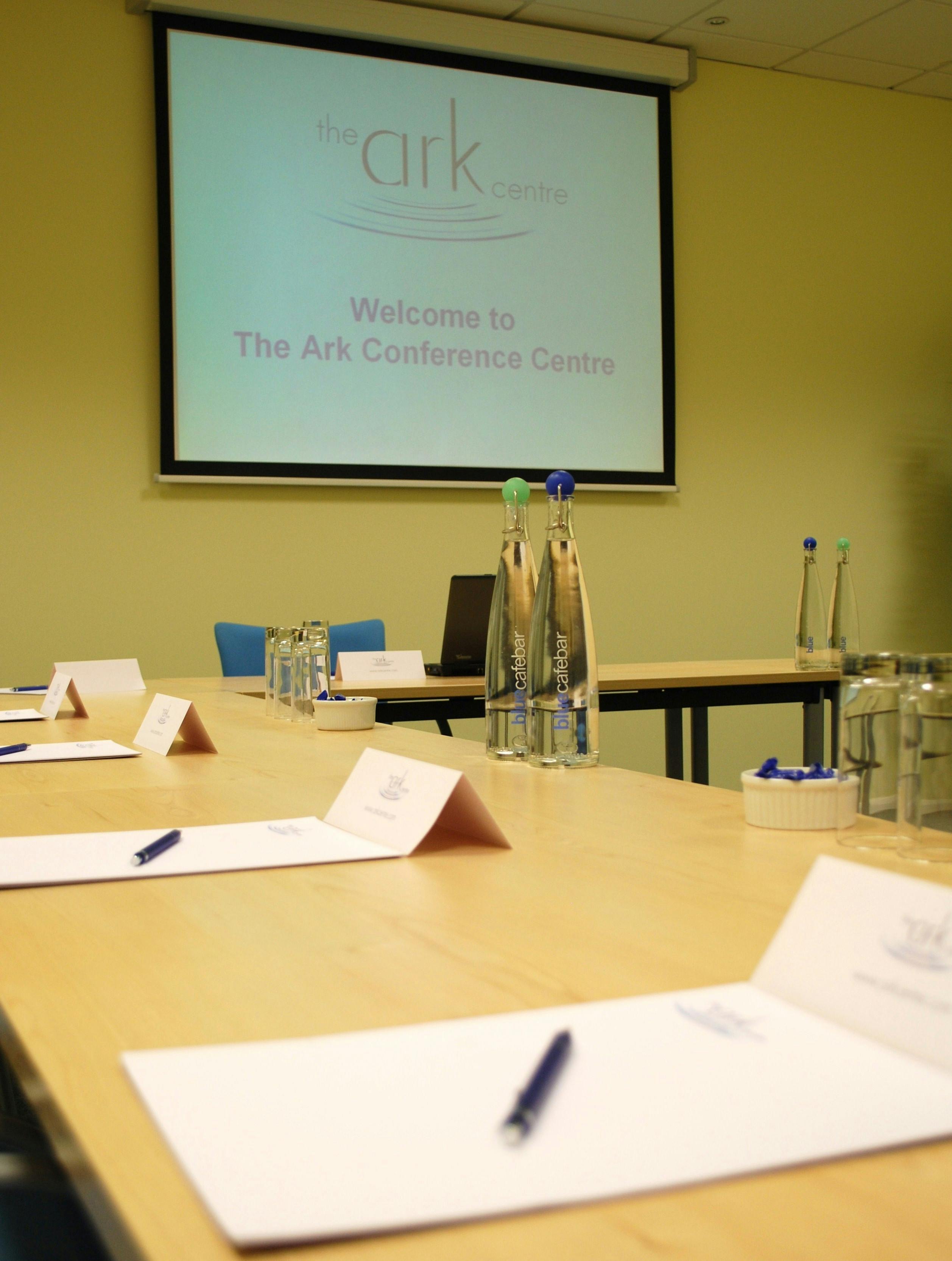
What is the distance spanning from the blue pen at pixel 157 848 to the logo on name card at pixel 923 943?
0.59 metres

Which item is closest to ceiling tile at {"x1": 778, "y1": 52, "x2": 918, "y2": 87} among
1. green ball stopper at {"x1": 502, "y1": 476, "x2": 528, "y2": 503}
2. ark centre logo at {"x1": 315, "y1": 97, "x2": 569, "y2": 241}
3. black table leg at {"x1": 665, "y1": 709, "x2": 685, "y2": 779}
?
ark centre logo at {"x1": 315, "y1": 97, "x2": 569, "y2": 241}

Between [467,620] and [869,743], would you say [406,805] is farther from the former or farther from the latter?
[467,620]

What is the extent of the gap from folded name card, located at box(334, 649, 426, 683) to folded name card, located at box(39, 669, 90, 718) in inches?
38.0

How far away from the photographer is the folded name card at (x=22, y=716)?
7.64ft

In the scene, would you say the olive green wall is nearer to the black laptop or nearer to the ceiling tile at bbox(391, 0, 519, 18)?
the ceiling tile at bbox(391, 0, 519, 18)

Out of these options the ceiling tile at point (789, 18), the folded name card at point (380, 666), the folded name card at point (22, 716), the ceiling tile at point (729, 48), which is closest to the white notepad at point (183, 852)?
the folded name card at point (22, 716)

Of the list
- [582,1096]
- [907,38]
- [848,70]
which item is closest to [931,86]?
[848,70]

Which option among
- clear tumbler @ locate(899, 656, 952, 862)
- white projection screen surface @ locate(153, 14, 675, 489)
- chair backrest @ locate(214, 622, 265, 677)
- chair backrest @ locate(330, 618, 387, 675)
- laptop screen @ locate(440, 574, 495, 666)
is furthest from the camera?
white projection screen surface @ locate(153, 14, 675, 489)

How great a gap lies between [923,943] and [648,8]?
5012mm

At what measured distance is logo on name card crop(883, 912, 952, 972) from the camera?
0.53 meters

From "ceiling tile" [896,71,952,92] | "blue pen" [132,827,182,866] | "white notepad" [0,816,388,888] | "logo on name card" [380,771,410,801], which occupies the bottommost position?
"white notepad" [0,816,388,888]

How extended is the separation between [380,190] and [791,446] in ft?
7.31

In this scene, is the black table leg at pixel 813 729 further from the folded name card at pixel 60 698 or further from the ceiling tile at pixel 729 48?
the ceiling tile at pixel 729 48

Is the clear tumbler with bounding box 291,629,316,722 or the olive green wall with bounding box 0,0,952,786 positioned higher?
the olive green wall with bounding box 0,0,952,786
